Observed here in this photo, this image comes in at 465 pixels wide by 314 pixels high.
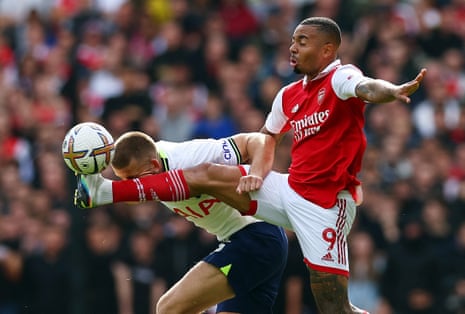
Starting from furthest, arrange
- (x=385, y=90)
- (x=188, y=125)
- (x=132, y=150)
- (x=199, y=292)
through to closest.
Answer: (x=188, y=125), (x=199, y=292), (x=132, y=150), (x=385, y=90)

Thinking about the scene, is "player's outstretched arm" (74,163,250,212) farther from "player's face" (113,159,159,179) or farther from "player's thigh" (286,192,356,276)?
"player's thigh" (286,192,356,276)

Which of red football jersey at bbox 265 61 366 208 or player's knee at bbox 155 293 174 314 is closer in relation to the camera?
red football jersey at bbox 265 61 366 208

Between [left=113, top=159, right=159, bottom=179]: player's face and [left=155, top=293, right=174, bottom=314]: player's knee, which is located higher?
[left=113, top=159, right=159, bottom=179]: player's face

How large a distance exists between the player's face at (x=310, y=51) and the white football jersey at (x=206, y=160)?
0.91 metres

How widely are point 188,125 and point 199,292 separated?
6.03 meters

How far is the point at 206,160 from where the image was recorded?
847 centimetres

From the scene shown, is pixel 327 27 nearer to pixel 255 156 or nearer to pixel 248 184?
pixel 255 156

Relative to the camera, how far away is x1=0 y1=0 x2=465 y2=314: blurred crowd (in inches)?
501

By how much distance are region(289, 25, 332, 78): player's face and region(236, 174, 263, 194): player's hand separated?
86cm

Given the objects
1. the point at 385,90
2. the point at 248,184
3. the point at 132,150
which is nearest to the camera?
the point at 385,90

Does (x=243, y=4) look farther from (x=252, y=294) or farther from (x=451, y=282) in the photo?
(x=252, y=294)

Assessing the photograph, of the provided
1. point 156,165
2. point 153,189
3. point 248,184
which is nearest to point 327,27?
point 248,184

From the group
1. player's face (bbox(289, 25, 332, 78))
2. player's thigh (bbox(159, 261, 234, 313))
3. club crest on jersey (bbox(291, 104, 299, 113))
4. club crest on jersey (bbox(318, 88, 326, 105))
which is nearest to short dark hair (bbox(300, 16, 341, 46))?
player's face (bbox(289, 25, 332, 78))

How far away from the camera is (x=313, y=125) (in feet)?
26.5
